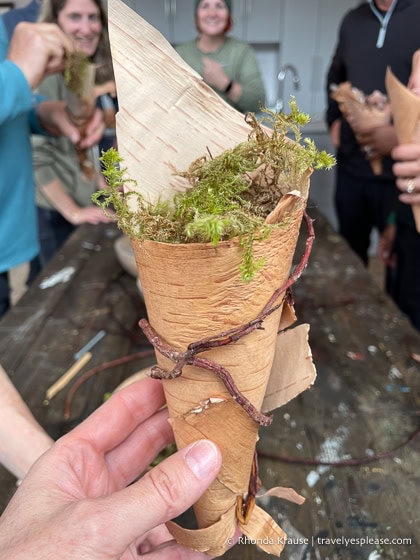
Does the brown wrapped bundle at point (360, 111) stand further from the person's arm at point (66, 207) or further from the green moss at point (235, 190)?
the green moss at point (235, 190)

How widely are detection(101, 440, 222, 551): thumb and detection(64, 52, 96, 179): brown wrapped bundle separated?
1.24 m

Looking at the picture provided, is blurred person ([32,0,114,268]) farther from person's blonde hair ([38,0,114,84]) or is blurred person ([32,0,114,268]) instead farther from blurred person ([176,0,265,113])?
blurred person ([176,0,265,113])

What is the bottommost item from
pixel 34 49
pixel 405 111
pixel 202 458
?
pixel 202 458

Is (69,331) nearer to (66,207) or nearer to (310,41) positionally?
(66,207)

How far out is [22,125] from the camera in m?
1.50

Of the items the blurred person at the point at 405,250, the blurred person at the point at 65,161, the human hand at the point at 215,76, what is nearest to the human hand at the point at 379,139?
the blurred person at the point at 405,250

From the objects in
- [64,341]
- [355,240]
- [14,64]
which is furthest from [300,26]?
[64,341]

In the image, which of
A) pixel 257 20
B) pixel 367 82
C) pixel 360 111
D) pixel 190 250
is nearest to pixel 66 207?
pixel 360 111

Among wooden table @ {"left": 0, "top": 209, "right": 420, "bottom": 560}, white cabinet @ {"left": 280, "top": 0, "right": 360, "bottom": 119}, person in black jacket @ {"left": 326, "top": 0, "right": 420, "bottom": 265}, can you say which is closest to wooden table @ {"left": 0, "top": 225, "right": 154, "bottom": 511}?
wooden table @ {"left": 0, "top": 209, "right": 420, "bottom": 560}

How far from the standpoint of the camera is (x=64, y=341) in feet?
3.81

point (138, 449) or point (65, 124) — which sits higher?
point (65, 124)

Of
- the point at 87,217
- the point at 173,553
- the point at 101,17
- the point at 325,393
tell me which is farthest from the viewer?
the point at 87,217

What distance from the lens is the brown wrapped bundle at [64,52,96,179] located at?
53.5 inches

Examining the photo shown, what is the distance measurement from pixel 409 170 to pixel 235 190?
2.48ft
